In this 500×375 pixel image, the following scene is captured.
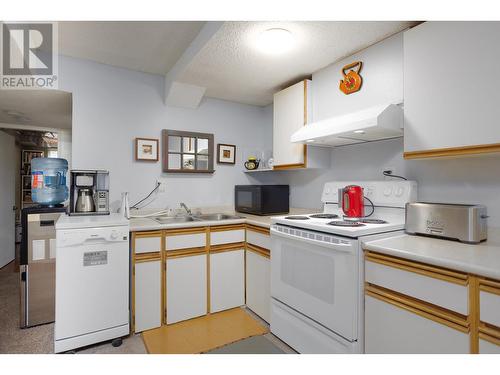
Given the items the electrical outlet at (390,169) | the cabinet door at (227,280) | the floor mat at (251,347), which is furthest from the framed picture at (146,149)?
the electrical outlet at (390,169)

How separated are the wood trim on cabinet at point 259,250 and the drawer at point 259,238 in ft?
0.09

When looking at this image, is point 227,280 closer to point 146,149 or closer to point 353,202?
point 353,202

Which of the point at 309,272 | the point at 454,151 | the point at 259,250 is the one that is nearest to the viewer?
the point at 454,151

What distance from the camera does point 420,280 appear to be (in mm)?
1266

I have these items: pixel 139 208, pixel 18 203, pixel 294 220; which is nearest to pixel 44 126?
pixel 18 203

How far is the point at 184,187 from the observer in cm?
303

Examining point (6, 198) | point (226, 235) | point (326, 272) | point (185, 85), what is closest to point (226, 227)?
point (226, 235)

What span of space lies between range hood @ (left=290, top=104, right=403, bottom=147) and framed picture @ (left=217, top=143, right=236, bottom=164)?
112 cm

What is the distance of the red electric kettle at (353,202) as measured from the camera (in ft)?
6.68

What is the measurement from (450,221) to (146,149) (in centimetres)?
257

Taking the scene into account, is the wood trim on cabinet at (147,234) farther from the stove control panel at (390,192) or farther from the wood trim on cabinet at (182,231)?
the stove control panel at (390,192)

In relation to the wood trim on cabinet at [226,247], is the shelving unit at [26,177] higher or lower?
higher

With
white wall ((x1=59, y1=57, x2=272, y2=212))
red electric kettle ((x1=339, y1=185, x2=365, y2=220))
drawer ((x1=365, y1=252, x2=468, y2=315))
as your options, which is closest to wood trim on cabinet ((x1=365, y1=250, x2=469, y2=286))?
drawer ((x1=365, y1=252, x2=468, y2=315))

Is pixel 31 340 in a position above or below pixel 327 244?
below
